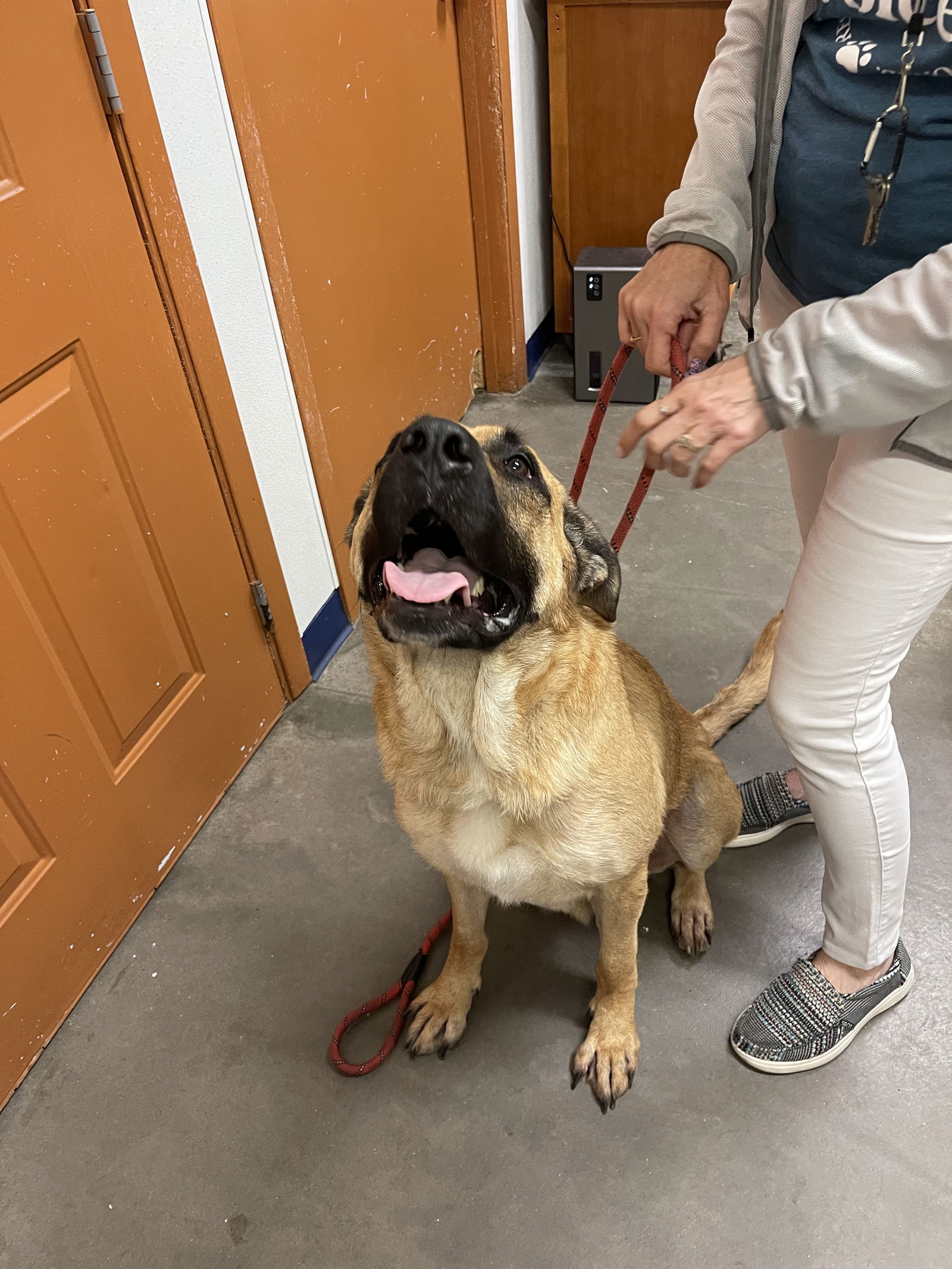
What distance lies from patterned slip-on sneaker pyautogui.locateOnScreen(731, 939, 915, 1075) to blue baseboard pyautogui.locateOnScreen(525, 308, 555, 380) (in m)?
3.08

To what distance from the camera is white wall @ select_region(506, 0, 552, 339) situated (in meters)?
3.47

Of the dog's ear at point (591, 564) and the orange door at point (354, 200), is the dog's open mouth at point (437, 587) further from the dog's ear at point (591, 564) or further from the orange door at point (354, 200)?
the orange door at point (354, 200)

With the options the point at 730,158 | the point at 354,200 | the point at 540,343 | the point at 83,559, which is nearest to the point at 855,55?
the point at 730,158

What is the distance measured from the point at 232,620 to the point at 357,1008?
1.01 m

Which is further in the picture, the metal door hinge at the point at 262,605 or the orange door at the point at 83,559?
the metal door hinge at the point at 262,605

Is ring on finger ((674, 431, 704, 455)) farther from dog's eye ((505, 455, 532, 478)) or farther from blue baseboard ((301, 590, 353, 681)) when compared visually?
blue baseboard ((301, 590, 353, 681))

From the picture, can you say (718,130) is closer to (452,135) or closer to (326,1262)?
(326,1262)

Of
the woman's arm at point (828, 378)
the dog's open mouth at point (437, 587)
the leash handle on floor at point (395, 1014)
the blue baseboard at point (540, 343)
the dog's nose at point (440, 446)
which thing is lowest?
the leash handle on floor at point (395, 1014)

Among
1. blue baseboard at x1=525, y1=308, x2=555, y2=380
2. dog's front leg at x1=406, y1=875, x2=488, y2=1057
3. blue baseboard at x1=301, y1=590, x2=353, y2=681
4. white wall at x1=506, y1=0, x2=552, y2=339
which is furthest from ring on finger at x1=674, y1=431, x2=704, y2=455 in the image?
blue baseboard at x1=525, y1=308, x2=555, y2=380

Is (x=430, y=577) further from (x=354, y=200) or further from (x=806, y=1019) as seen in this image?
(x=354, y=200)

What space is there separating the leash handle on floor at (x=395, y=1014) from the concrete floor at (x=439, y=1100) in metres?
0.03

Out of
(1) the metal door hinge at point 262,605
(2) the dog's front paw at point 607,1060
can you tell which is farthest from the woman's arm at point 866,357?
(1) the metal door hinge at point 262,605

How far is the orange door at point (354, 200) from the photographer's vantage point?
213cm

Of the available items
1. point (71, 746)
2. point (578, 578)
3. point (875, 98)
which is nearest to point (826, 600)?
point (578, 578)
